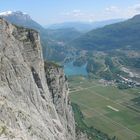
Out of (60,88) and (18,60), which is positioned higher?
(18,60)

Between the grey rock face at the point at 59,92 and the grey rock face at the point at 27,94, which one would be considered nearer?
the grey rock face at the point at 27,94

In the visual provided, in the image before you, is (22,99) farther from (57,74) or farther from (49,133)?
(57,74)

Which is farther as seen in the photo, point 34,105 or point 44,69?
point 44,69

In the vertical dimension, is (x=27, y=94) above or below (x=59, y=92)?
above

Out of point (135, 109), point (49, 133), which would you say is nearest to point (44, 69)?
point (49, 133)

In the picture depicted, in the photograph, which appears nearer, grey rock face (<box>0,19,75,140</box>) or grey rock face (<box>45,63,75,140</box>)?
grey rock face (<box>0,19,75,140</box>)

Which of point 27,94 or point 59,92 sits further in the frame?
point 59,92

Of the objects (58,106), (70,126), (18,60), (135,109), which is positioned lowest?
(135,109)

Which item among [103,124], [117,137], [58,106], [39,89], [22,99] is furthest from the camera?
[103,124]
